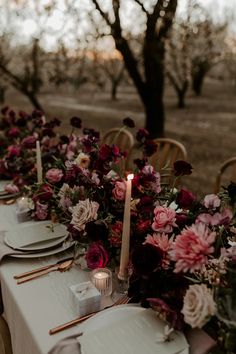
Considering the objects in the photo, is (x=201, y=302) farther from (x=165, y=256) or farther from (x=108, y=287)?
(x=108, y=287)

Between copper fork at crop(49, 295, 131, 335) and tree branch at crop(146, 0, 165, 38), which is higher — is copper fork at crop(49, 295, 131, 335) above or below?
Result: below

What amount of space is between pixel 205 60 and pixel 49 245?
9.80 m

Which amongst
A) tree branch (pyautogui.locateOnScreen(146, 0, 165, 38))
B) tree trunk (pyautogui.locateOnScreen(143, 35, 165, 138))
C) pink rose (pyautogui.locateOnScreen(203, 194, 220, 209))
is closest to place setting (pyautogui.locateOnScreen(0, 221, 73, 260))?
pink rose (pyautogui.locateOnScreen(203, 194, 220, 209))

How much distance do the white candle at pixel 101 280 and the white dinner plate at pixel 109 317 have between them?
0.32ft

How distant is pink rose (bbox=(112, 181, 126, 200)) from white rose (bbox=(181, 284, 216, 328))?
1.38ft

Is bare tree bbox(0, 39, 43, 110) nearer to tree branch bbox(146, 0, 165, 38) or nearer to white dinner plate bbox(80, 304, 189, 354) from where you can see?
tree branch bbox(146, 0, 165, 38)

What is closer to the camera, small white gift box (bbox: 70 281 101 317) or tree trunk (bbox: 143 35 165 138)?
small white gift box (bbox: 70 281 101 317)

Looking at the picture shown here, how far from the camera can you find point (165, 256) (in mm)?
961

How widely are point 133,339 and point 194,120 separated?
8455mm

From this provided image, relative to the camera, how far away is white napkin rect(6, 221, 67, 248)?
1345 mm

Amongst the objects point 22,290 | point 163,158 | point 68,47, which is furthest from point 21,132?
point 68,47

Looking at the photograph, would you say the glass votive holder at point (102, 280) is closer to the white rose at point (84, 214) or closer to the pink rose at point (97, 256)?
the pink rose at point (97, 256)

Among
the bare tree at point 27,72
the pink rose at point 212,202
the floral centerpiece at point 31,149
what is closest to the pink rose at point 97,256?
the pink rose at point 212,202

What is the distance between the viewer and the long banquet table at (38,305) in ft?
3.09
